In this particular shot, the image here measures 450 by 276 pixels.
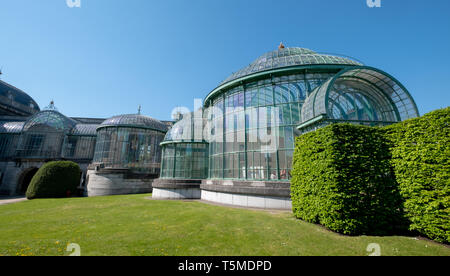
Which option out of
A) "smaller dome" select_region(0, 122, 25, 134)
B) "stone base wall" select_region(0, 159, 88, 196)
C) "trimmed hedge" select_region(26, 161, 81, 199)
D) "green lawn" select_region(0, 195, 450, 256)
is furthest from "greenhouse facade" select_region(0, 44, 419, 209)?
"smaller dome" select_region(0, 122, 25, 134)

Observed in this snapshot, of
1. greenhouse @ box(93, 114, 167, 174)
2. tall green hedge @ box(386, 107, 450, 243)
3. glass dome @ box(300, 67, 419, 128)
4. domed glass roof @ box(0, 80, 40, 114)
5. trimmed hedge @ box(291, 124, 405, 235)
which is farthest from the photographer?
domed glass roof @ box(0, 80, 40, 114)

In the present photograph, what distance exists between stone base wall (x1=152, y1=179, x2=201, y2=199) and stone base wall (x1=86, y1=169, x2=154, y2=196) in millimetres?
8948

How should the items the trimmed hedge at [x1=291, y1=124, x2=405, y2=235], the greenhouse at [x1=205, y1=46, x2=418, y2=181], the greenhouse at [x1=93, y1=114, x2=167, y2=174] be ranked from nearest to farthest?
the trimmed hedge at [x1=291, y1=124, x2=405, y2=235], the greenhouse at [x1=205, y1=46, x2=418, y2=181], the greenhouse at [x1=93, y1=114, x2=167, y2=174]

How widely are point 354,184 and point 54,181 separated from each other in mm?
29577

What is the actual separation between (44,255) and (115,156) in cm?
2558

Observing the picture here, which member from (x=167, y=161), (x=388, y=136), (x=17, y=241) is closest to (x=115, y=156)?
(x=167, y=161)

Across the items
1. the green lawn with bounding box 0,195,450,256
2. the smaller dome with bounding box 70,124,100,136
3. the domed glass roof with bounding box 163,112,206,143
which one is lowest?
the green lawn with bounding box 0,195,450,256

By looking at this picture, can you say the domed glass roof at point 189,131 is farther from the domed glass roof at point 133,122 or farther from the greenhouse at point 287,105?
the domed glass roof at point 133,122

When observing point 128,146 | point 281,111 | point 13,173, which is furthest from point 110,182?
point 281,111

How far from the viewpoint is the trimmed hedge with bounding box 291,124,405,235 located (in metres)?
7.25

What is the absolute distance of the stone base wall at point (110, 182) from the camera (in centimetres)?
2383

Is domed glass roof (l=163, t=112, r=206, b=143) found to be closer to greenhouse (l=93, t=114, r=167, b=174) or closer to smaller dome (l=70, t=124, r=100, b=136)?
greenhouse (l=93, t=114, r=167, b=174)

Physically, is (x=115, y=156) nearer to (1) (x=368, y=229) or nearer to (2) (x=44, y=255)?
(2) (x=44, y=255)

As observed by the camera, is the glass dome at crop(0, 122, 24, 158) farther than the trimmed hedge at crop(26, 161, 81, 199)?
Yes
